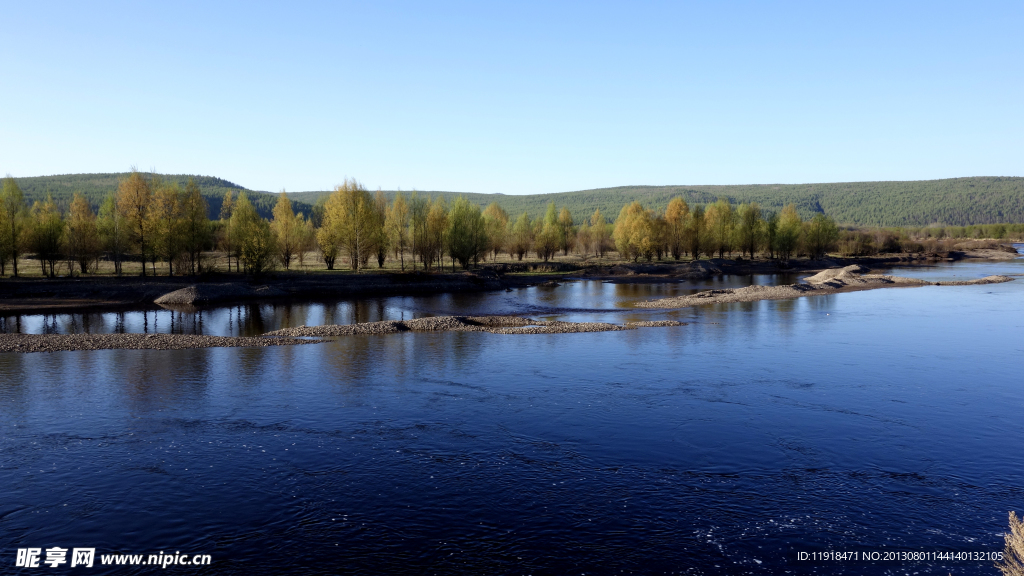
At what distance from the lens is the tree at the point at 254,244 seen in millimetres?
68625

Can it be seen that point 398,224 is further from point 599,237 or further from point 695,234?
point 695,234

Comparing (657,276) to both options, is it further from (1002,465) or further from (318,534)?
(318,534)

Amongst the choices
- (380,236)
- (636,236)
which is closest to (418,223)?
(380,236)

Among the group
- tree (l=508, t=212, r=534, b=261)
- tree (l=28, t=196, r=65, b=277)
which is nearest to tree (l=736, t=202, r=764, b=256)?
tree (l=508, t=212, r=534, b=261)

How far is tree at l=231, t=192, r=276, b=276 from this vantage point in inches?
2702

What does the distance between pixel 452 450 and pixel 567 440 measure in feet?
12.6

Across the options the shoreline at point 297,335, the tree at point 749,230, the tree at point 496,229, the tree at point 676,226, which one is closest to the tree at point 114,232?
the shoreline at point 297,335

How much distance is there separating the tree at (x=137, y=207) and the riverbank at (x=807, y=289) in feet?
178

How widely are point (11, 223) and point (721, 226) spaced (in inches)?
4521

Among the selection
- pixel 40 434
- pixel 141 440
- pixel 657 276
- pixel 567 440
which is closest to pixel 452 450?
pixel 567 440

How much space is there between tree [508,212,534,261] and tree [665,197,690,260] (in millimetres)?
27678

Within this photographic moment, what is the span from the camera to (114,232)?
78.4m

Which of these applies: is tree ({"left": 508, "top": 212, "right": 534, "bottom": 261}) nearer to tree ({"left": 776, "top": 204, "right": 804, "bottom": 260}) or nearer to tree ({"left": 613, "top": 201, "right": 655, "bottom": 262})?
tree ({"left": 613, "top": 201, "right": 655, "bottom": 262})

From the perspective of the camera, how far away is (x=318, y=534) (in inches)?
564
